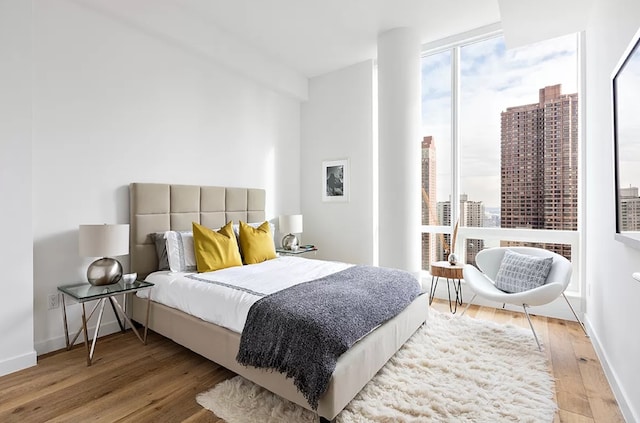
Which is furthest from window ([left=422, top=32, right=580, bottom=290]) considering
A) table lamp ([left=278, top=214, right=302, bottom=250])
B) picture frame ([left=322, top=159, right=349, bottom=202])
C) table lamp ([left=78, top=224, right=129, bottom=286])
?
table lamp ([left=78, top=224, right=129, bottom=286])

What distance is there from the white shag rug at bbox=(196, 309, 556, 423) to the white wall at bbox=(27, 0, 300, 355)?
70.8 inches

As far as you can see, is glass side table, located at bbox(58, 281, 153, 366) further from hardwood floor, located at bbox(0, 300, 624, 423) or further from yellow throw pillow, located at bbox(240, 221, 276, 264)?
yellow throw pillow, located at bbox(240, 221, 276, 264)

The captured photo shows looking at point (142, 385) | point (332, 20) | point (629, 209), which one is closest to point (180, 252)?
point (142, 385)

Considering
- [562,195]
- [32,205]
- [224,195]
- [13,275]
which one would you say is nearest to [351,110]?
[224,195]

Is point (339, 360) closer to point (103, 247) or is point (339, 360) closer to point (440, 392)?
point (440, 392)

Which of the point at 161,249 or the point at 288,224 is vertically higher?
the point at 288,224

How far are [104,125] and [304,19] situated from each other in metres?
2.26

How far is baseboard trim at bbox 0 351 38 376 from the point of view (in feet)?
7.07

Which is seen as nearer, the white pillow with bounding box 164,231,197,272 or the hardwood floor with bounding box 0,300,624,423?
the hardwood floor with bounding box 0,300,624,423

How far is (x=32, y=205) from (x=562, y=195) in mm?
4816

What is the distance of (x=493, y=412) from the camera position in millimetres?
1761

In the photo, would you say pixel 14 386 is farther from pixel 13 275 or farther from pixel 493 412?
pixel 493 412

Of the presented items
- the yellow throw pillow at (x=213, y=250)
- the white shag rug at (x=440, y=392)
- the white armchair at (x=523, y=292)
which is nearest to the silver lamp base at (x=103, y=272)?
the yellow throw pillow at (x=213, y=250)

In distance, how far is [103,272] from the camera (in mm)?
2547
